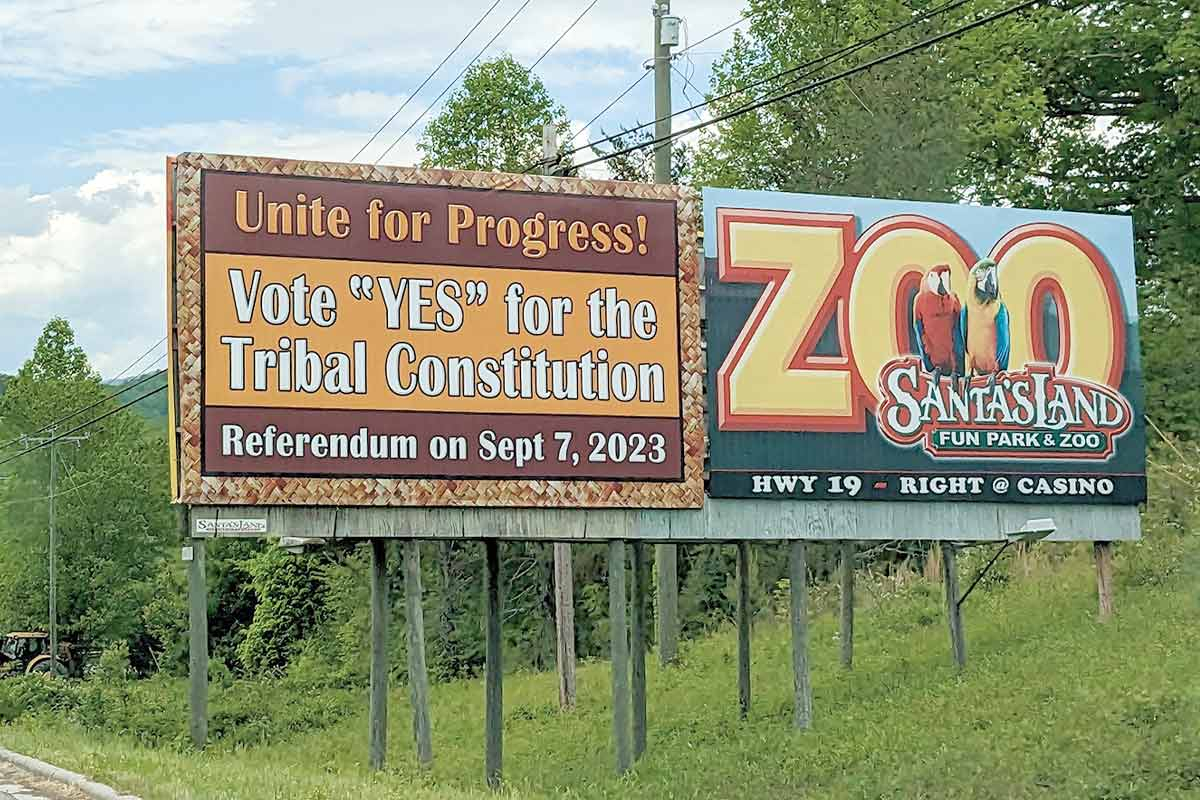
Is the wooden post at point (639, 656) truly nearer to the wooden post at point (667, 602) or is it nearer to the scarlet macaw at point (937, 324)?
the scarlet macaw at point (937, 324)

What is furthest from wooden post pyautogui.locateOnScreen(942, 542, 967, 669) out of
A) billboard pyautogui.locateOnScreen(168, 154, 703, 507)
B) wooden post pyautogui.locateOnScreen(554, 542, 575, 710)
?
wooden post pyautogui.locateOnScreen(554, 542, 575, 710)

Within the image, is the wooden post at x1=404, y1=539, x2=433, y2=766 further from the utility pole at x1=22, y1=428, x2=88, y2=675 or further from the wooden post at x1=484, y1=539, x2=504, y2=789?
the utility pole at x1=22, y1=428, x2=88, y2=675

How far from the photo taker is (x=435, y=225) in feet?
70.1

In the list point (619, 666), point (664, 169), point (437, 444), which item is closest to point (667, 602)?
point (664, 169)

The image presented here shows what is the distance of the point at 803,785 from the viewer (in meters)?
20.0

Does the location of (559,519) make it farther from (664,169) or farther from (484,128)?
(484,128)

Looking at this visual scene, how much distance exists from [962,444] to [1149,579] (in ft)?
16.5

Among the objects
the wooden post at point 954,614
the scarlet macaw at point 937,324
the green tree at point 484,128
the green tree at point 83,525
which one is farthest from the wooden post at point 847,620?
the green tree at point 83,525

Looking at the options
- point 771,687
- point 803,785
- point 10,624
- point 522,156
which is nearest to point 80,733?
point 771,687

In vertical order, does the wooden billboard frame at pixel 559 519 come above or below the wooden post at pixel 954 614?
above

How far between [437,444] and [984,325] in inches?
304

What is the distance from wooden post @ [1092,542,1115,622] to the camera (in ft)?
80.4

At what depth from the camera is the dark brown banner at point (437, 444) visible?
66.6 ft

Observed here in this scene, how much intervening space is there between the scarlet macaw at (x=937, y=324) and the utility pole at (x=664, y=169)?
8.52 m
